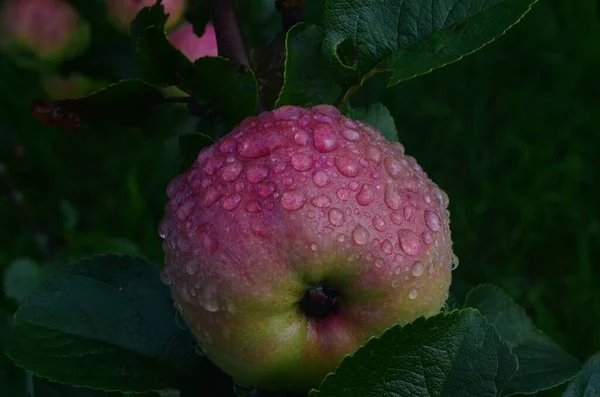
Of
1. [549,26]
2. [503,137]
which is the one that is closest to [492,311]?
[503,137]

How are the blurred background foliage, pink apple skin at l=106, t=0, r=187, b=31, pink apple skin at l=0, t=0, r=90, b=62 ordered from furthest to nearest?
the blurred background foliage, pink apple skin at l=0, t=0, r=90, b=62, pink apple skin at l=106, t=0, r=187, b=31

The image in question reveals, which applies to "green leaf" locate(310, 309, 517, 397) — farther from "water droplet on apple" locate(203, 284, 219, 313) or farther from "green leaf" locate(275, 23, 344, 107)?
"green leaf" locate(275, 23, 344, 107)

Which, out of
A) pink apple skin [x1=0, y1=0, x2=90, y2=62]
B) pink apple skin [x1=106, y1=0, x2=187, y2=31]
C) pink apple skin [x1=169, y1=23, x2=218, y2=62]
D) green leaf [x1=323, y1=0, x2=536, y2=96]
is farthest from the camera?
pink apple skin [x1=0, y1=0, x2=90, y2=62]

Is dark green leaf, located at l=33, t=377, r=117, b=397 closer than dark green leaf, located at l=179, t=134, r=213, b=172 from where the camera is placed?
No

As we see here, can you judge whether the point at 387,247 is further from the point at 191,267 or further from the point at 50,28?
the point at 50,28

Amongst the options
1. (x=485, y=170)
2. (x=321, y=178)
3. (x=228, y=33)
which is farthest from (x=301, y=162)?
(x=485, y=170)

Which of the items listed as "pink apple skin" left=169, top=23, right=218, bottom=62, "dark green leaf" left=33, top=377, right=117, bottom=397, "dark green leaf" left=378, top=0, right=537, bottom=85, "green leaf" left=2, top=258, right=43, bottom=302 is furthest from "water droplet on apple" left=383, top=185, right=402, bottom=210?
"green leaf" left=2, top=258, right=43, bottom=302

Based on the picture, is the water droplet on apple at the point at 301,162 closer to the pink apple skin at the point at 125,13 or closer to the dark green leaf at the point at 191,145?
the dark green leaf at the point at 191,145
